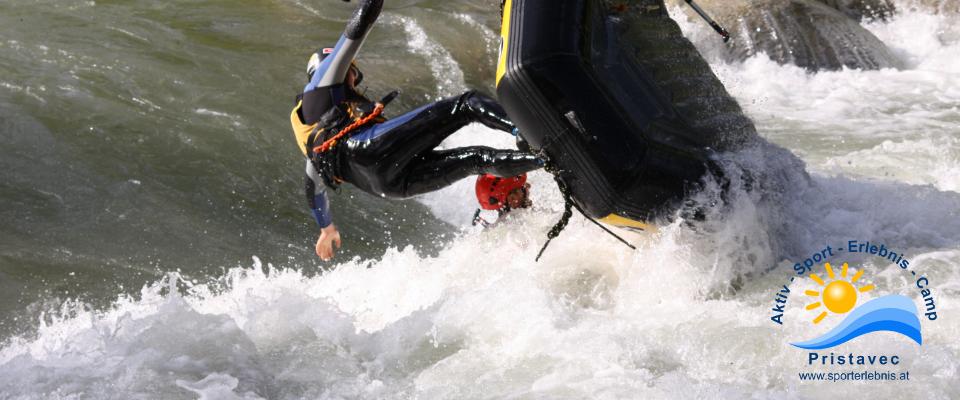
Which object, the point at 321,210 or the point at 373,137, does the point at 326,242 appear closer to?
the point at 321,210

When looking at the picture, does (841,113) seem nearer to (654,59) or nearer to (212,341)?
(654,59)

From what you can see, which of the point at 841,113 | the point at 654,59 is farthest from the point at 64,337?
the point at 841,113

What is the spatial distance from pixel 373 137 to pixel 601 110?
1146 mm

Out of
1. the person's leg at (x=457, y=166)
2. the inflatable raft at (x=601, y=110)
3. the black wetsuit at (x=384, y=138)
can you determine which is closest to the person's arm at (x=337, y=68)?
the black wetsuit at (x=384, y=138)

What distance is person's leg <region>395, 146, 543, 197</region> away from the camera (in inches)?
187

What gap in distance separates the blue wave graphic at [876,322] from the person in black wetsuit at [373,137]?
4.81 ft

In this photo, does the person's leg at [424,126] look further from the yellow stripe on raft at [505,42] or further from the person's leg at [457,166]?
the yellow stripe on raft at [505,42]

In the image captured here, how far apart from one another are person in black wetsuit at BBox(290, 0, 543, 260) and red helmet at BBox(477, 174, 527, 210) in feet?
1.55

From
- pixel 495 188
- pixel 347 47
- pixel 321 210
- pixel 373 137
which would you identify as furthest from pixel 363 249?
pixel 347 47

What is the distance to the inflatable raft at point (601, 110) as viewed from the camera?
4.48 metres

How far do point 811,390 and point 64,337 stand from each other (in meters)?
3.23

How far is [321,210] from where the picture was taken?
544 centimetres

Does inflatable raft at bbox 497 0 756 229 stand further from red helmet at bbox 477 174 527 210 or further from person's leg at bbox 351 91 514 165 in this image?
red helmet at bbox 477 174 527 210

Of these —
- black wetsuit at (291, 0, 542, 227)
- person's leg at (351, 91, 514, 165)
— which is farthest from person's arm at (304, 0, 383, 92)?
person's leg at (351, 91, 514, 165)
